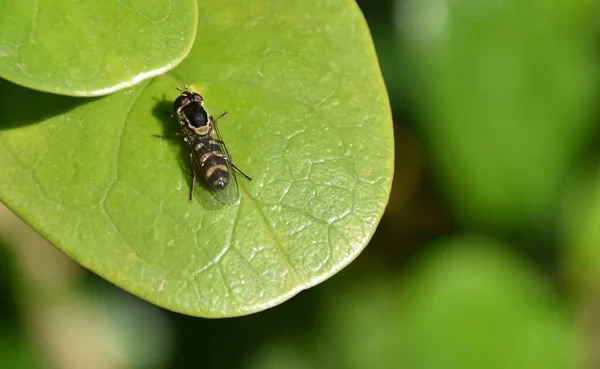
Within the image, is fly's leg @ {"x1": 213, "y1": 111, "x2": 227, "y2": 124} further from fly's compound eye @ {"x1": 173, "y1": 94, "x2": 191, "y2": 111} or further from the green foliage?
the green foliage

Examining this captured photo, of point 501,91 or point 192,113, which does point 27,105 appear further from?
point 501,91

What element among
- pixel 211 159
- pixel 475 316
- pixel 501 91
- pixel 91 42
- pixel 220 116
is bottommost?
pixel 475 316

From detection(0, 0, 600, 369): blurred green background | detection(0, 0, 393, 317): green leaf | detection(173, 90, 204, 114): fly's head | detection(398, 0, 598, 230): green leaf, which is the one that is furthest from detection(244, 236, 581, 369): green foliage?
detection(173, 90, 204, 114): fly's head

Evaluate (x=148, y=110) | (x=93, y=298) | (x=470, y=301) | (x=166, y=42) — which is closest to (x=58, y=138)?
(x=148, y=110)

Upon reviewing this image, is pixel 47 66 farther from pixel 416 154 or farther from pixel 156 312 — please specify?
pixel 156 312

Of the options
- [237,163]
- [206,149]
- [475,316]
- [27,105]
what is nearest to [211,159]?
[206,149]
